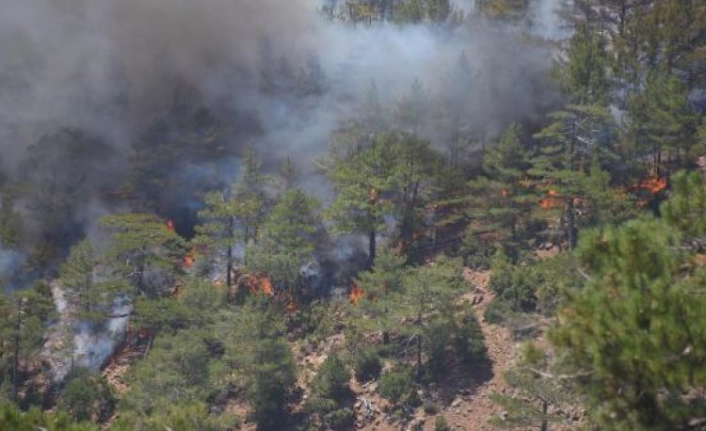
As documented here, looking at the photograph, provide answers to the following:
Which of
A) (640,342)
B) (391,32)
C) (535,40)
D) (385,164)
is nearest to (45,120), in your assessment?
(391,32)

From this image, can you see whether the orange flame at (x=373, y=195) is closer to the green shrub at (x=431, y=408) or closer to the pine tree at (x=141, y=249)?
the pine tree at (x=141, y=249)

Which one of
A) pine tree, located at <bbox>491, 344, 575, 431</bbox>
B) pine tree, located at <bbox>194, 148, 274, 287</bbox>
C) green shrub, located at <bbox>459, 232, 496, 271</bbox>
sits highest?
pine tree, located at <bbox>194, 148, 274, 287</bbox>

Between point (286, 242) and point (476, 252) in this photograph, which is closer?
A: point (286, 242)

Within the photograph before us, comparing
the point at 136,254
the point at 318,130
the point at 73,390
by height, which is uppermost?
the point at 318,130

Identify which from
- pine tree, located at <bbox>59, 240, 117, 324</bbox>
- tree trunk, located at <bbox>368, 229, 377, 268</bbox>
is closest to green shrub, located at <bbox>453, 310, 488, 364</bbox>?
tree trunk, located at <bbox>368, 229, 377, 268</bbox>

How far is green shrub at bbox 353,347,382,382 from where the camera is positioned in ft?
86.1

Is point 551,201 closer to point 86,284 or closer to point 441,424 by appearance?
point 441,424

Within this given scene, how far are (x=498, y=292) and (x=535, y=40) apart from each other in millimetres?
19735

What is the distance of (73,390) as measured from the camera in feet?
90.3

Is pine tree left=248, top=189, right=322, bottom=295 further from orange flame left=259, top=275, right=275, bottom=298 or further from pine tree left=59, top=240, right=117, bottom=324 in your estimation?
pine tree left=59, top=240, right=117, bottom=324

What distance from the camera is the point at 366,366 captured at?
86.4 feet

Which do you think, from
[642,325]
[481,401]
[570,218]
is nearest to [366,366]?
[481,401]

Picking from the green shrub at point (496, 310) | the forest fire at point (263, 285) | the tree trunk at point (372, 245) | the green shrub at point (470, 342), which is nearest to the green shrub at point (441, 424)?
the green shrub at point (470, 342)

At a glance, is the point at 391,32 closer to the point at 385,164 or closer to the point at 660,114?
the point at 385,164
